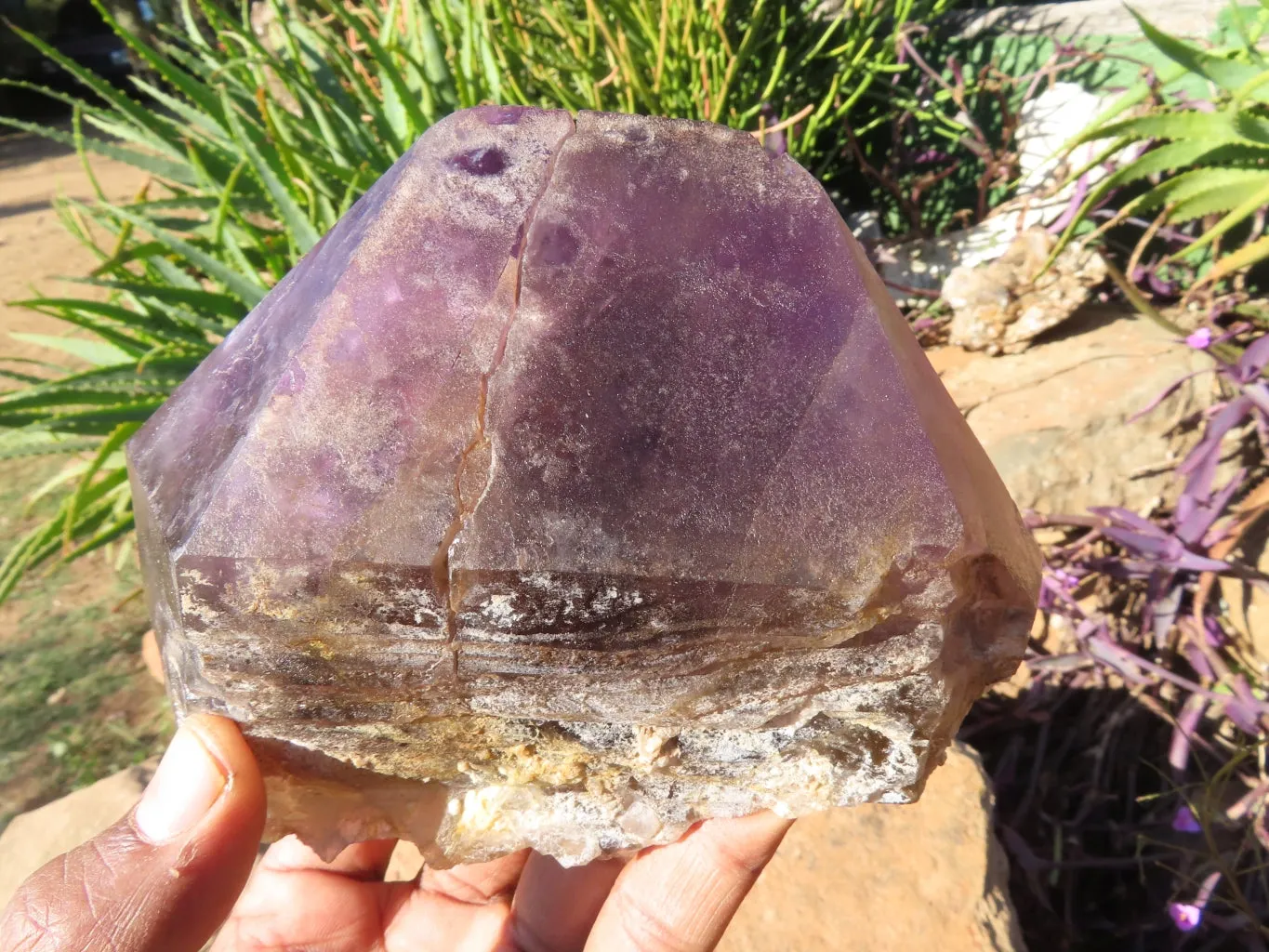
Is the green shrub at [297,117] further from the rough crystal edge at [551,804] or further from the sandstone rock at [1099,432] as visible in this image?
the rough crystal edge at [551,804]

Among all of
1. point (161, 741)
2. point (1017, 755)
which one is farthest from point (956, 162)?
point (161, 741)

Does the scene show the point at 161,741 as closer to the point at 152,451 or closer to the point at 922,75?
the point at 152,451

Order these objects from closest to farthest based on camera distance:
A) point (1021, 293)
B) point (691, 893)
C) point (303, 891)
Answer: point (691, 893), point (303, 891), point (1021, 293)

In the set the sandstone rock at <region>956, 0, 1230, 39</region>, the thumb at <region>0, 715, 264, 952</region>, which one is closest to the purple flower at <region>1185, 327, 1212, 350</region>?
the sandstone rock at <region>956, 0, 1230, 39</region>

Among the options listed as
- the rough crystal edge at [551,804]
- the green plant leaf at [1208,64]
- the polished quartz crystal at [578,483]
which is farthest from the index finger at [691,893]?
the green plant leaf at [1208,64]

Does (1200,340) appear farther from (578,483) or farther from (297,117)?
(297,117)

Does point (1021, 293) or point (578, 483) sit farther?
point (1021, 293)

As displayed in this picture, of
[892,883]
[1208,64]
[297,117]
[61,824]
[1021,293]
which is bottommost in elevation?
[61,824]

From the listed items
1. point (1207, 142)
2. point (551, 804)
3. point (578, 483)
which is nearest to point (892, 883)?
point (551, 804)

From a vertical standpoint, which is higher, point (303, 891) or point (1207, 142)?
point (1207, 142)
